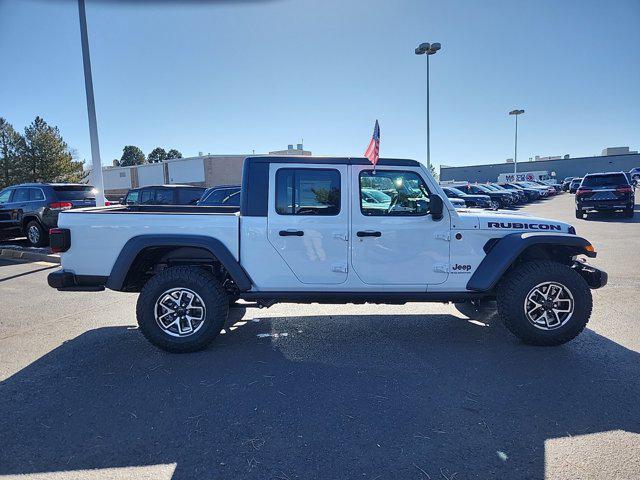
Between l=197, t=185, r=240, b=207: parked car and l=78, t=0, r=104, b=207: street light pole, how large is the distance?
8.35 ft

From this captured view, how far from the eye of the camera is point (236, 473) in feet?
7.80

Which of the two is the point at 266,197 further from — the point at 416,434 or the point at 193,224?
the point at 416,434

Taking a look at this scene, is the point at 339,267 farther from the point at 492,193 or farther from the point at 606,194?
the point at 492,193

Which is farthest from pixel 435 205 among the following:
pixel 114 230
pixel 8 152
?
pixel 8 152

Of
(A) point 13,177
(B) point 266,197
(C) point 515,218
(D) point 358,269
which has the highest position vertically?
(A) point 13,177

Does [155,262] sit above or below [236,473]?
above

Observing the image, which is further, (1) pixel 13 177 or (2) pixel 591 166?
(2) pixel 591 166

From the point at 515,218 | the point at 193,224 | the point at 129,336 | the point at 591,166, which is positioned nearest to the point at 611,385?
the point at 515,218

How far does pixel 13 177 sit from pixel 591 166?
92004 millimetres

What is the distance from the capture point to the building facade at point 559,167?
7425 cm

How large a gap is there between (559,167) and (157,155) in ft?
293

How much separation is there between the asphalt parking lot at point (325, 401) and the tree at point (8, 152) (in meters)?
53.5

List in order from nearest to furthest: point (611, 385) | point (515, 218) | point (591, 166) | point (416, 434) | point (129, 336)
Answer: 1. point (416, 434)
2. point (611, 385)
3. point (515, 218)
4. point (129, 336)
5. point (591, 166)

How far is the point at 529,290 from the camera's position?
13.4ft
